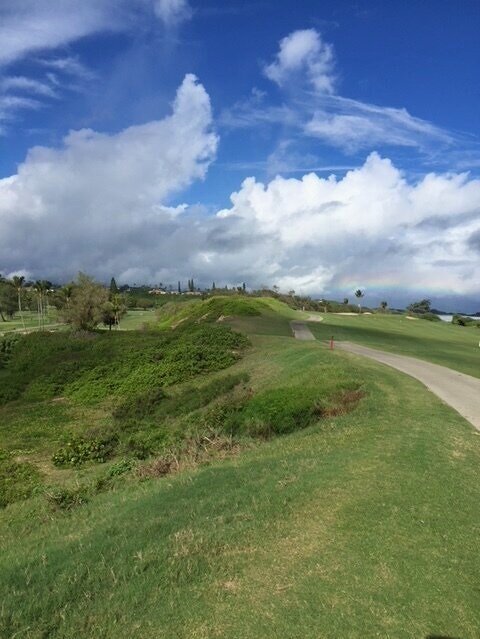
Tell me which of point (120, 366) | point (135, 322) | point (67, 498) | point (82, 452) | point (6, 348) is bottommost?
point (82, 452)

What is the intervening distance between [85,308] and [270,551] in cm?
6704

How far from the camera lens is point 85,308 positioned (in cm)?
6988

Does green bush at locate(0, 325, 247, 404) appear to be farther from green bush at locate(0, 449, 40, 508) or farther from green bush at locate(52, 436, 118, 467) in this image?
green bush at locate(0, 449, 40, 508)

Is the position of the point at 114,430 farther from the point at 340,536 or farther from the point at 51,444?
the point at 340,536

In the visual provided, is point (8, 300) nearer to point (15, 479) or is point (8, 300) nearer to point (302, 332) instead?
point (302, 332)

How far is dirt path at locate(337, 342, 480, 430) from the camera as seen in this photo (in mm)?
15773

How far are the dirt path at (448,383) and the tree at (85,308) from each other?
1973 inches

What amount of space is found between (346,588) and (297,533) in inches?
57.9

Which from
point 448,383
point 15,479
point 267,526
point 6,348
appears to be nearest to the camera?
point 267,526

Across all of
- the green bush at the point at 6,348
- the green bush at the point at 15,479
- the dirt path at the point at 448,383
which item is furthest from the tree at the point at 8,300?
the dirt path at the point at 448,383

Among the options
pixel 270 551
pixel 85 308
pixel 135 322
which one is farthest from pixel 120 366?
pixel 135 322

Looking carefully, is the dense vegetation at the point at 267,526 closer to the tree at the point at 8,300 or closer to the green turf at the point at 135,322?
the green turf at the point at 135,322

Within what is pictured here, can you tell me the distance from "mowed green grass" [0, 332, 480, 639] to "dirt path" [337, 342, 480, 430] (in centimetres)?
452

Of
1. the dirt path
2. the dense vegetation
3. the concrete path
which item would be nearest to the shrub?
the dense vegetation
